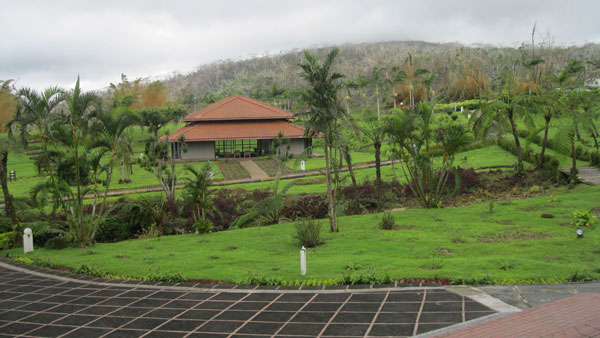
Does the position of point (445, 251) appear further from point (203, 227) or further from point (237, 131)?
point (237, 131)

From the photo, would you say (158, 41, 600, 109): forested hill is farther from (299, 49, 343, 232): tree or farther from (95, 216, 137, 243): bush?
(95, 216, 137, 243): bush

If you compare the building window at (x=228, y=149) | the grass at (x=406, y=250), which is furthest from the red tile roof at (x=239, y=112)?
the grass at (x=406, y=250)

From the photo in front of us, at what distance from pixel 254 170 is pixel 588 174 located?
18.8m

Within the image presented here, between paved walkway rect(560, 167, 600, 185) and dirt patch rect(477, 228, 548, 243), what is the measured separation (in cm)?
758

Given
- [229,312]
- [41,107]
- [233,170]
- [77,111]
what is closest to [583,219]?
[229,312]

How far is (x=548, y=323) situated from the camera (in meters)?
5.63

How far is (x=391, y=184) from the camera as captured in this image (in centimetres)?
1931

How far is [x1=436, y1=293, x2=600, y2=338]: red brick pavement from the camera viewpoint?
212 inches

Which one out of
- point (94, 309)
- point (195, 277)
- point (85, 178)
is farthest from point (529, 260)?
point (85, 178)

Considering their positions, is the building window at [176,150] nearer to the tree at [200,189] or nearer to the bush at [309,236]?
the tree at [200,189]

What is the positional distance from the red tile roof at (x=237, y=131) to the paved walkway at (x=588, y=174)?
73.4ft

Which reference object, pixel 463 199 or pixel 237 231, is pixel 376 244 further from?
pixel 463 199

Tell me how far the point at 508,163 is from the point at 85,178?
18910mm

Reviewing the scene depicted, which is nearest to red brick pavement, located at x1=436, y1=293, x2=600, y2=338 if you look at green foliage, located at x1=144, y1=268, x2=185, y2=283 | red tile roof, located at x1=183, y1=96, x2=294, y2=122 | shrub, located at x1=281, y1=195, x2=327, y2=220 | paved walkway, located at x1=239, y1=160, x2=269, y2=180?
green foliage, located at x1=144, y1=268, x2=185, y2=283
